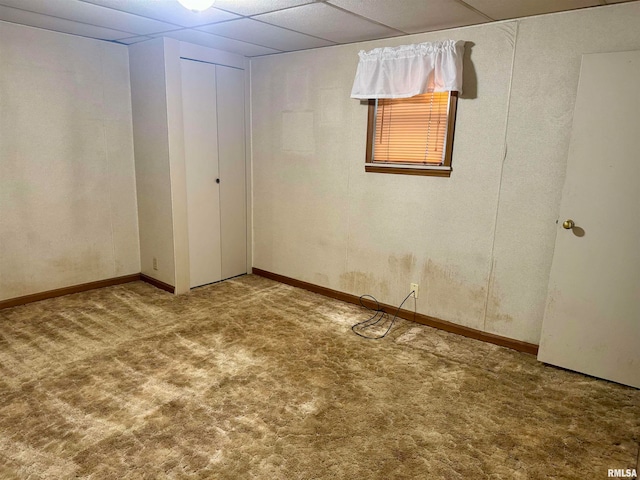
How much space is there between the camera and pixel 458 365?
10.4 feet

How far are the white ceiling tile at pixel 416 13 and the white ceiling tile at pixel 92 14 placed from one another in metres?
1.64

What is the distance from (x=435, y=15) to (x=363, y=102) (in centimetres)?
106

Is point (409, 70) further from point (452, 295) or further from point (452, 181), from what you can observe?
point (452, 295)

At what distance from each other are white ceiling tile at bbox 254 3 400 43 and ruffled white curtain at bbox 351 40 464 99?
176mm

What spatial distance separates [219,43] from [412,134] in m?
2.05

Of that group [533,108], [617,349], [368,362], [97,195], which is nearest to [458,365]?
[368,362]

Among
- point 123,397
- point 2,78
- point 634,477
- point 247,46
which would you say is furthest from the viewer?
point 247,46

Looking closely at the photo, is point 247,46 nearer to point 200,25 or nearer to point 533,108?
point 200,25

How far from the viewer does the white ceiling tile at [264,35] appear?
135 inches

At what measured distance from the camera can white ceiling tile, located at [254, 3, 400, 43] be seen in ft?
9.86

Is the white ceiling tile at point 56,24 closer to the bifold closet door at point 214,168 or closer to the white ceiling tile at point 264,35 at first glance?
the bifold closet door at point 214,168

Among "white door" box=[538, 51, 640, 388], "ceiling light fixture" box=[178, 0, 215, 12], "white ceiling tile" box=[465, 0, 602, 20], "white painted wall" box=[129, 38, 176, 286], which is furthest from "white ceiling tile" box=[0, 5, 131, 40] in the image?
"white door" box=[538, 51, 640, 388]

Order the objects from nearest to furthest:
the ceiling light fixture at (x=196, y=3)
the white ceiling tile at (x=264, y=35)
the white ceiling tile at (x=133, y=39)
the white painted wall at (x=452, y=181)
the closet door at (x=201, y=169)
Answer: the ceiling light fixture at (x=196, y=3)
the white painted wall at (x=452, y=181)
the white ceiling tile at (x=264, y=35)
the white ceiling tile at (x=133, y=39)
the closet door at (x=201, y=169)

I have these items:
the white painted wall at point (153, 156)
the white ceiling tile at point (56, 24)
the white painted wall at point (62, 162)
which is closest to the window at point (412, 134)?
the white painted wall at point (153, 156)
